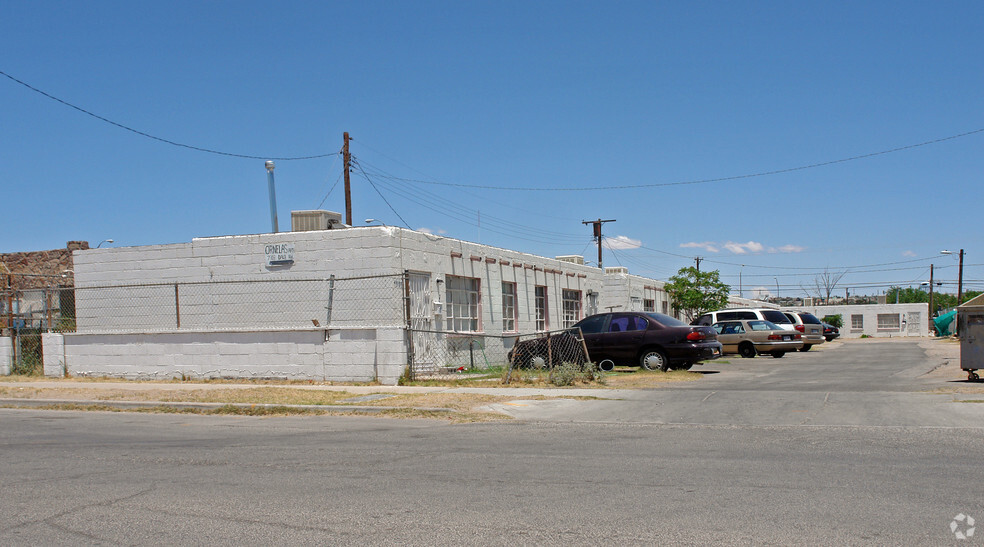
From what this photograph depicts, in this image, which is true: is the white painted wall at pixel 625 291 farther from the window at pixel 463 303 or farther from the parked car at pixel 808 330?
the window at pixel 463 303

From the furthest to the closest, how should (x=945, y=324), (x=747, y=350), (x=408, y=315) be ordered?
(x=945, y=324) → (x=747, y=350) → (x=408, y=315)

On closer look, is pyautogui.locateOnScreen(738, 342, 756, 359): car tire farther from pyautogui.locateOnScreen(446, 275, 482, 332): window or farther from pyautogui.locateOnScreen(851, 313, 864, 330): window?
pyautogui.locateOnScreen(851, 313, 864, 330): window

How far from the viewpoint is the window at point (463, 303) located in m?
20.5

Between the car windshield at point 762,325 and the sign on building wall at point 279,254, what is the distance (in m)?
18.7

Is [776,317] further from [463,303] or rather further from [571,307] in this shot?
[463,303]

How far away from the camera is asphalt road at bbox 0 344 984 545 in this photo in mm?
5555

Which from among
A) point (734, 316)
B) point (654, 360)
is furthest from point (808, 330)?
point (654, 360)

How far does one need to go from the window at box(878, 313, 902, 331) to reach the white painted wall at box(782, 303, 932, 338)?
0.55 ft

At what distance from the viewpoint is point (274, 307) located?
1817 centimetres

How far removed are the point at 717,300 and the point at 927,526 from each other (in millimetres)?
36726

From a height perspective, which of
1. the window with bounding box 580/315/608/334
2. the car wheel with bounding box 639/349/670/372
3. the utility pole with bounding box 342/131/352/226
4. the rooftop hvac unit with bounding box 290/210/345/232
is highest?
the utility pole with bounding box 342/131/352/226

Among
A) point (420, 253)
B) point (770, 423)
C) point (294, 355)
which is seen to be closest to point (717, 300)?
point (420, 253)

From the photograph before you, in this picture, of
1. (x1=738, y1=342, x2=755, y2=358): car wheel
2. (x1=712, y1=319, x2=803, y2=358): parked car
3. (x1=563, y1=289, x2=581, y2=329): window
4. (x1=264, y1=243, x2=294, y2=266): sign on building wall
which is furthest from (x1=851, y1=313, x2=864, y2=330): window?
(x1=264, y1=243, x2=294, y2=266): sign on building wall

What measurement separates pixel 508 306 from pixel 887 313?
184 feet
